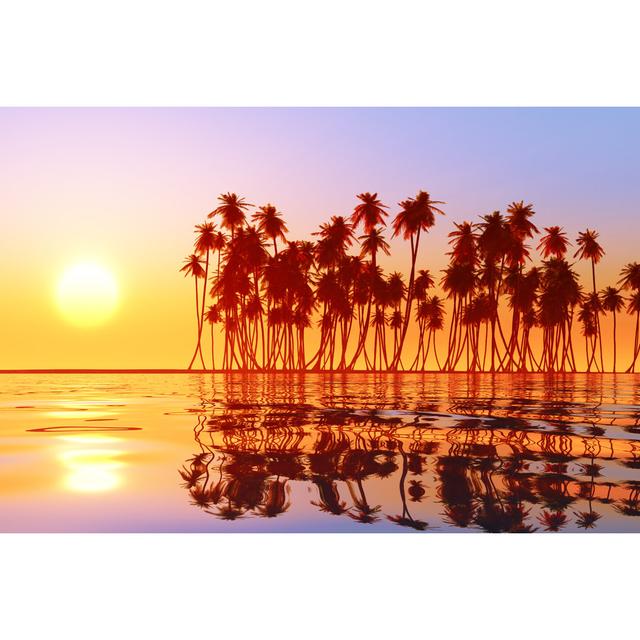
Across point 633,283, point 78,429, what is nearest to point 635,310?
point 633,283

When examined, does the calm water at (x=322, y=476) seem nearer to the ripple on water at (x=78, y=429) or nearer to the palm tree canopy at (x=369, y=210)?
the ripple on water at (x=78, y=429)

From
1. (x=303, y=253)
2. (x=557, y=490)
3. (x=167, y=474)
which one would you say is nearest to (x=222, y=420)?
(x=167, y=474)

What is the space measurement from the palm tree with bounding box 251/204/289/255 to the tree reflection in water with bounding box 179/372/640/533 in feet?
209

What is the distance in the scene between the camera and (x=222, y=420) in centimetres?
1164

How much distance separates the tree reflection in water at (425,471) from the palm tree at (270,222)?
6378cm

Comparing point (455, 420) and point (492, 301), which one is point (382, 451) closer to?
point (455, 420)

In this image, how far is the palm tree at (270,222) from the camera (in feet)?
243

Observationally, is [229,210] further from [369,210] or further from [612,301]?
[612,301]

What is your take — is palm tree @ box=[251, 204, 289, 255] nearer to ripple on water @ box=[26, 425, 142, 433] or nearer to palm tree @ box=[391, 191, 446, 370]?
palm tree @ box=[391, 191, 446, 370]

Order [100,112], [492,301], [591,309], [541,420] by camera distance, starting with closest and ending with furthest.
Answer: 1. [541,420]
2. [100,112]
3. [492,301]
4. [591,309]

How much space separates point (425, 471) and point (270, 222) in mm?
68864

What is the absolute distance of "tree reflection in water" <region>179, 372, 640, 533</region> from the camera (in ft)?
16.3

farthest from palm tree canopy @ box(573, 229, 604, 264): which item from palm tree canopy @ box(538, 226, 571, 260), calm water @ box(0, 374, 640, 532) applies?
calm water @ box(0, 374, 640, 532)
